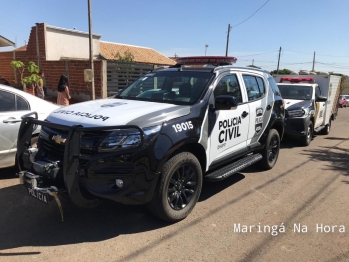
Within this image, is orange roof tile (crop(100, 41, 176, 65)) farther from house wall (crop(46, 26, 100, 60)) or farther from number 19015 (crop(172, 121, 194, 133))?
number 19015 (crop(172, 121, 194, 133))

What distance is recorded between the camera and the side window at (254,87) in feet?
16.8

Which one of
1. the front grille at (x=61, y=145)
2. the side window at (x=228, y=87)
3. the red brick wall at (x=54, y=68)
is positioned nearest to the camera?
the front grille at (x=61, y=145)

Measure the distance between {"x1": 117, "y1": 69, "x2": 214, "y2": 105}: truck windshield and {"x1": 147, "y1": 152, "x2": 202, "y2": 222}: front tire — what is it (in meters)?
0.83

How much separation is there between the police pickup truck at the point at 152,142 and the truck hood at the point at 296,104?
4.05 meters

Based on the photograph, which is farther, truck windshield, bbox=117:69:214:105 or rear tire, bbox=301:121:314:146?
rear tire, bbox=301:121:314:146

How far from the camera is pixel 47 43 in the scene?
57.0ft

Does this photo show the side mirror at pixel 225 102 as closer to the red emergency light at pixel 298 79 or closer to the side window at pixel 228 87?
the side window at pixel 228 87

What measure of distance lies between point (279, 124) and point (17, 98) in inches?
188

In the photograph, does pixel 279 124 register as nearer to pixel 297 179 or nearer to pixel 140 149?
pixel 297 179

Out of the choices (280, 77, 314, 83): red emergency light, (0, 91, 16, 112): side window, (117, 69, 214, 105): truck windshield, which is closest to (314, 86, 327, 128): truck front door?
(280, 77, 314, 83): red emergency light

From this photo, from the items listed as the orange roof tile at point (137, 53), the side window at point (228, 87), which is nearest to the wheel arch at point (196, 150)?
the side window at point (228, 87)

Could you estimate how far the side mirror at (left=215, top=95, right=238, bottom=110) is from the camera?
156 inches

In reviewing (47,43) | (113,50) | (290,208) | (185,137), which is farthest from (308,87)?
(113,50)

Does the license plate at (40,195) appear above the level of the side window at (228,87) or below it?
below
